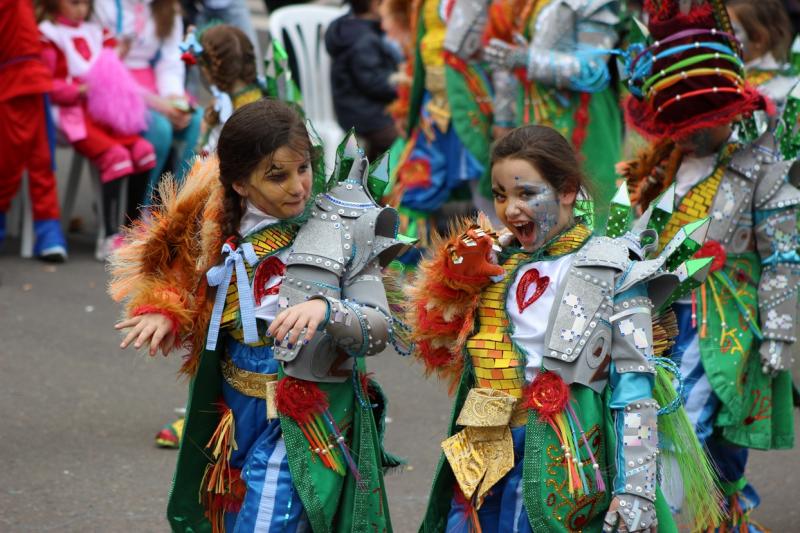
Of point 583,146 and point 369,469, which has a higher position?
point 583,146

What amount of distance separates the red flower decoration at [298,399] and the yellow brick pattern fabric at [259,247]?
0.23 m

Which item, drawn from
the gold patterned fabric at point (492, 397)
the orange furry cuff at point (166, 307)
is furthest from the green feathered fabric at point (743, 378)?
the orange furry cuff at point (166, 307)

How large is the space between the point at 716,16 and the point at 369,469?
1.97 meters

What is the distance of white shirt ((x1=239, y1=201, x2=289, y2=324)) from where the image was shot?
325 cm

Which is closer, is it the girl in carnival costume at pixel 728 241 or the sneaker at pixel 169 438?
the girl in carnival costume at pixel 728 241

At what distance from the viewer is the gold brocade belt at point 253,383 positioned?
3.22m

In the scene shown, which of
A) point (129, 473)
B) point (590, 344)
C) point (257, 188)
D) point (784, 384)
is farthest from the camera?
point (129, 473)

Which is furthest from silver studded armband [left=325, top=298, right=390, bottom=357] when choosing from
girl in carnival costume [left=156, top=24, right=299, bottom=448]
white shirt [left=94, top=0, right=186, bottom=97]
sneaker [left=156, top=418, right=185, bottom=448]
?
white shirt [left=94, top=0, right=186, bottom=97]

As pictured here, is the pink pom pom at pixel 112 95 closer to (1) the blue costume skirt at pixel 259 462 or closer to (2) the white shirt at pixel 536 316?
(1) the blue costume skirt at pixel 259 462

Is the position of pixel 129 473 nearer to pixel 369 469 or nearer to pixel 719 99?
pixel 369 469

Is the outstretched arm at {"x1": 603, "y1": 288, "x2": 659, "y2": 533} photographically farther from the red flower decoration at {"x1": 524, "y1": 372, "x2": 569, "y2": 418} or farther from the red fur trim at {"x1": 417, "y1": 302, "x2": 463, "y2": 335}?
the red fur trim at {"x1": 417, "y1": 302, "x2": 463, "y2": 335}

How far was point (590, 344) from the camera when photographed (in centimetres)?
303

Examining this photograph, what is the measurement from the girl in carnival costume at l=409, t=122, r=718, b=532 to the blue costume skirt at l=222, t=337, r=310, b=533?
40 centimetres

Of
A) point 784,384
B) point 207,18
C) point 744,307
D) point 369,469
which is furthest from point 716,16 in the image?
point 207,18
